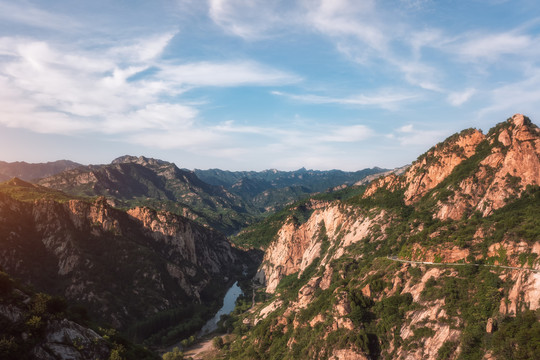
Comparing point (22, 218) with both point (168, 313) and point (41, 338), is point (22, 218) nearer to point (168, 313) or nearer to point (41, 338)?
point (168, 313)

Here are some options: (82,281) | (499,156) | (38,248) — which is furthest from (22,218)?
(499,156)

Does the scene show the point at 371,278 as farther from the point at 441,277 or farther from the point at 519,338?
the point at 519,338

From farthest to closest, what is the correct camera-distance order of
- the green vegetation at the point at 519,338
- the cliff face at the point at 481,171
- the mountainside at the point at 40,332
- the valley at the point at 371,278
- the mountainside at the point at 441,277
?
the cliff face at the point at 481,171
the mountainside at the point at 441,277
the valley at the point at 371,278
the green vegetation at the point at 519,338
the mountainside at the point at 40,332

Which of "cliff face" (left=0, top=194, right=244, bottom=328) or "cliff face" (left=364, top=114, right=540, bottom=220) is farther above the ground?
"cliff face" (left=364, top=114, right=540, bottom=220)

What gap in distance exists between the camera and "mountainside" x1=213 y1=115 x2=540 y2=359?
2729 inches

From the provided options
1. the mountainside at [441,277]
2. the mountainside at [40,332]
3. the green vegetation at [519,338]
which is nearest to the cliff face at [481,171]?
the mountainside at [441,277]

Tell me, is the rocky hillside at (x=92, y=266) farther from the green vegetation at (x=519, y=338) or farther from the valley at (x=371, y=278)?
the green vegetation at (x=519, y=338)

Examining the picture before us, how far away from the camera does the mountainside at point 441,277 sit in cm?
6931

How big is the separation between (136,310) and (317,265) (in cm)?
10330

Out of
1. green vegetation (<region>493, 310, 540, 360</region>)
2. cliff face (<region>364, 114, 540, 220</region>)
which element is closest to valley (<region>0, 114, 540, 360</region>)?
green vegetation (<region>493, 310, 540, 360</region>)

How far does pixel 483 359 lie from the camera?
62.5m

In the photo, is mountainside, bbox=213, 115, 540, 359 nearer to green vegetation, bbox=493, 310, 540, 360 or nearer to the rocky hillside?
green vegetation, bbox=493, 310, 540, 360

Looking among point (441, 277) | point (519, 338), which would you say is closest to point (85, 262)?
point (441, 277)

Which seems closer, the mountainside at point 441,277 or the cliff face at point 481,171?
the mountainside at point 441,277
